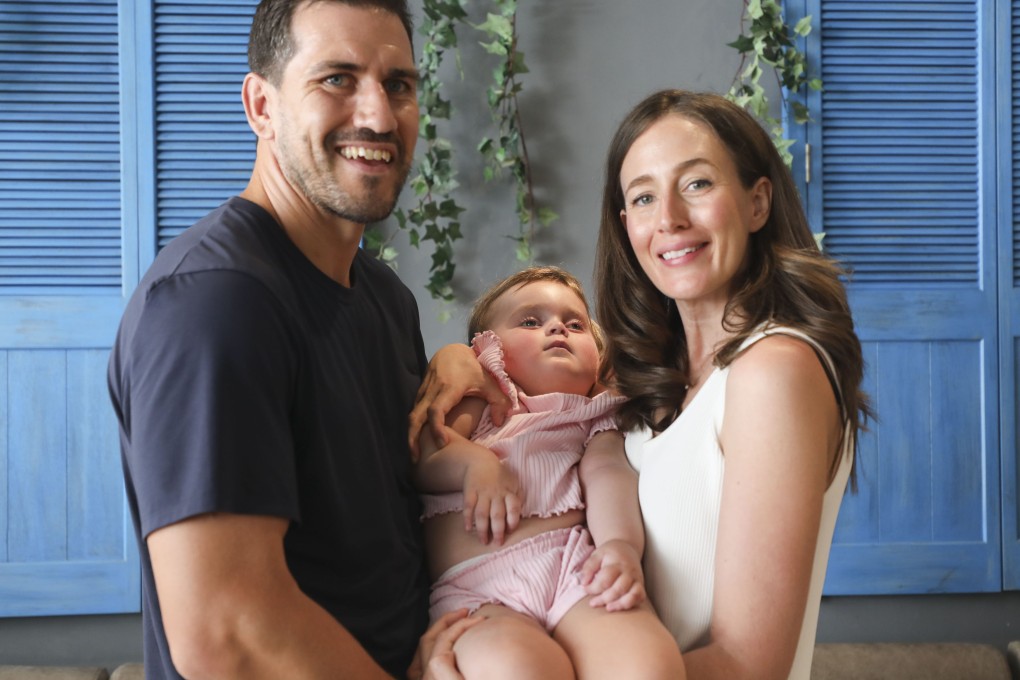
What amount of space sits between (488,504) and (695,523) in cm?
30

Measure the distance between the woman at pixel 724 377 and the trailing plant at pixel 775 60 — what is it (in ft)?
5.13

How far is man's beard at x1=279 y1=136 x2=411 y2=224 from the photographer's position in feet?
4.52

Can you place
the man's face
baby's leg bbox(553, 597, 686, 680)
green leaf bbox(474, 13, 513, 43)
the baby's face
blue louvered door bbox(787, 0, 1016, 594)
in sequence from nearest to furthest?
1. baby's leg bbox(553, 597, 686, 680)
2. the man's face
3. the baby's face
4. green leaf bbox(474, 13, 513, 43)
5. blue louvered door bbox(787, 0, 1016, 594)

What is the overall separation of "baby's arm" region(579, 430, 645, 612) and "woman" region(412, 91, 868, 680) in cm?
3

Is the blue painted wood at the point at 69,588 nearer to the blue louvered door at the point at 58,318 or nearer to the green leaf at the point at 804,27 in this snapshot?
the blue louvered door at the point at 58,318

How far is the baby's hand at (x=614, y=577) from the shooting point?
136 centimetres

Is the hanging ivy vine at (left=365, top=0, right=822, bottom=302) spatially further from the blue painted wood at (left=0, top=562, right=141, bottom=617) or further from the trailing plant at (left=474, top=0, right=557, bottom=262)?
the blue painted wood at (left=0, top=562, right=141, bottom=617)

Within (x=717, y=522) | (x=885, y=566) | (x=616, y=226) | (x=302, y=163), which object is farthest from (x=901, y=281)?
(x=302, y=163)

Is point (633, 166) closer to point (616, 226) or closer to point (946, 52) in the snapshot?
point (616, 226)

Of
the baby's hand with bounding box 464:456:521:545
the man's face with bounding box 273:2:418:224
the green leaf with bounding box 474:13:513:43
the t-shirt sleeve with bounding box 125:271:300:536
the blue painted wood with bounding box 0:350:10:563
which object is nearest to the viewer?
the t-shirt sleeve with bounding box 125:271:300:536

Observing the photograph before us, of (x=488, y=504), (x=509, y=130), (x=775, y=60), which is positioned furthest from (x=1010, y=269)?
(x=488, y=504)

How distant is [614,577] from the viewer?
1.38 meters

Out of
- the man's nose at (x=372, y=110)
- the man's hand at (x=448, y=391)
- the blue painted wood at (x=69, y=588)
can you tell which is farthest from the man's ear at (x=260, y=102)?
the blue painted wood at (x=69, y=588)

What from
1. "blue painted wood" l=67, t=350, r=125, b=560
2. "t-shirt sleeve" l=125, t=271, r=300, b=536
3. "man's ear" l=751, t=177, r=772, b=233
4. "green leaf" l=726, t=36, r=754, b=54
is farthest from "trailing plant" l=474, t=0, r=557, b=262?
"t-shirt sleeve" l=125, t=271, r=300, b=536
